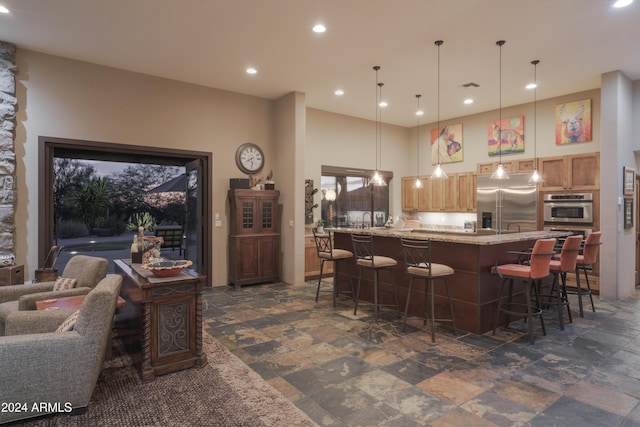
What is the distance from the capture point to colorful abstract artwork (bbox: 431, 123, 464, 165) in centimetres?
832

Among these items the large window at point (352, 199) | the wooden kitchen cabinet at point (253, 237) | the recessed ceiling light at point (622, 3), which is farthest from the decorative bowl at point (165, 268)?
the recessed ceiling light at point (622, 3)

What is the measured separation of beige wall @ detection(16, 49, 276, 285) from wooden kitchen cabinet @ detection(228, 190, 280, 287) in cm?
29

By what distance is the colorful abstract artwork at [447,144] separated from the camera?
832 centimetres

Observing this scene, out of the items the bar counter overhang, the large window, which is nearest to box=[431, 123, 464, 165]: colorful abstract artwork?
the large window

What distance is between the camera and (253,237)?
21.2ft

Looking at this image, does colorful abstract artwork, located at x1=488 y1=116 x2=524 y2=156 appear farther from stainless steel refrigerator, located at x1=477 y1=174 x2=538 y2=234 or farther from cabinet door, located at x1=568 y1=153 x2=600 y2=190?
cabinet door, located at x1=568 y1=153 x2=600 y2=190

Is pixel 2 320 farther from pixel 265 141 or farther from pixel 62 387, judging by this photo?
pixel 265 141

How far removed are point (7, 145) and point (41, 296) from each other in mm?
2478

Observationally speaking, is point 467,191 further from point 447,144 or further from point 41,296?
point 41,296

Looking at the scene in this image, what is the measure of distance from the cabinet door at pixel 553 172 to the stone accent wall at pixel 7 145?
829cm

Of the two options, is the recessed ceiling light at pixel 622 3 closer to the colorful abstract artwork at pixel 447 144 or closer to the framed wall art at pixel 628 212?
the framed wall art at pixel 628 212

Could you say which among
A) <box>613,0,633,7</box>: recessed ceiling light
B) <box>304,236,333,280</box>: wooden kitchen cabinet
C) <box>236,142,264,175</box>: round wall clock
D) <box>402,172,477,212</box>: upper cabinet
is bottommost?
<box>304,236,333,280</box>: wooden kitchen cabinet

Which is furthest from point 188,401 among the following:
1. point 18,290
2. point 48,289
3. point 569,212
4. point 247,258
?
point 569,212

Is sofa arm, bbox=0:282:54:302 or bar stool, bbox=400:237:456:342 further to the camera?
bar stool, bbox=400:237:456:342
